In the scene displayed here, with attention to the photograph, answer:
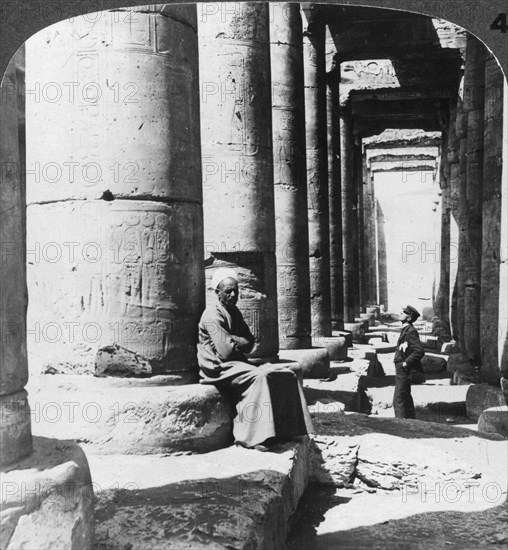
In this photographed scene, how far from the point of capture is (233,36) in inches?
323

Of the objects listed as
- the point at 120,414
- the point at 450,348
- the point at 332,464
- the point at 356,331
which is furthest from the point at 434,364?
the point at 120,414

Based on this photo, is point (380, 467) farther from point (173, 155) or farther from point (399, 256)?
point (399, 256)

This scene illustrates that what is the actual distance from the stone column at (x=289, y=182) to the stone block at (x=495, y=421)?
330cm

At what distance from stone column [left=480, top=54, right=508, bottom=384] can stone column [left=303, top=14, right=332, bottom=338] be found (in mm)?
4380

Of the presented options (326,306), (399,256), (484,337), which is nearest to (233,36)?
(484,337)

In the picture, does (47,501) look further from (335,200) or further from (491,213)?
(335,200)

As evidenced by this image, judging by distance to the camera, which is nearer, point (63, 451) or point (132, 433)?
point (63, 451)

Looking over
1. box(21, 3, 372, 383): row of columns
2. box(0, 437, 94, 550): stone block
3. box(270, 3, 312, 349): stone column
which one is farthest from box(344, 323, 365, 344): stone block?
box(0, 437, 94, 550): stone block

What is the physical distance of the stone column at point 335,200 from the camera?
17016 millimetres

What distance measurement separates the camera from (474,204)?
43.2ft

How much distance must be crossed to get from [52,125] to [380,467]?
3.74 meters

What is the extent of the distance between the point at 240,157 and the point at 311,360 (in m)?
3.55

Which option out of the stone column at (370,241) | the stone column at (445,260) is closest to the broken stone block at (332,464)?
the stone column at (445,260)

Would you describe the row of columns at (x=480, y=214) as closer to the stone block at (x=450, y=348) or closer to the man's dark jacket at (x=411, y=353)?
the stone block at (x=450, y=348)
